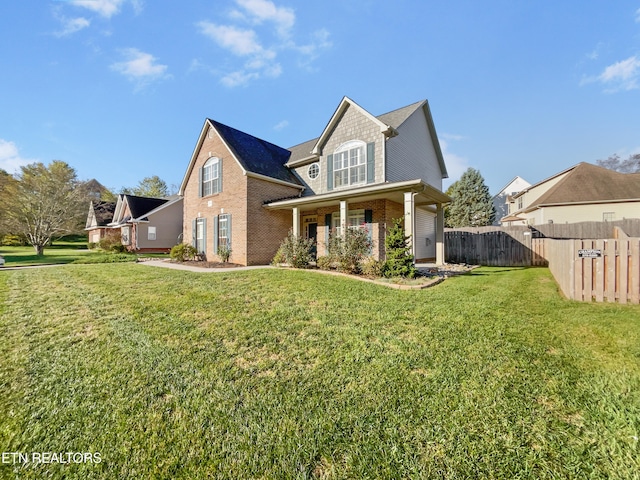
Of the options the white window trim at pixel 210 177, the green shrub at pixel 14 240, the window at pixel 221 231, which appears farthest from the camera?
the green shrub at pixel 14 240

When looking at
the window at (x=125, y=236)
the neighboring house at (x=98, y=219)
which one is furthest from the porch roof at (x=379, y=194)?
the neighboring house at (x=98, y=219)

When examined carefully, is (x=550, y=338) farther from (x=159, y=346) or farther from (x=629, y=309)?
(x=159, y=346)

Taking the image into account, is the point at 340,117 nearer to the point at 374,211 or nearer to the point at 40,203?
the point at 374,211

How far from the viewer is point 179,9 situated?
8266mm

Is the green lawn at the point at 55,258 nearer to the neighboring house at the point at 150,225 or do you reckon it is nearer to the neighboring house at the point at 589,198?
the neighboring house at the point at 150,225

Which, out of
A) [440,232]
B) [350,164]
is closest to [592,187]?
[440,232]

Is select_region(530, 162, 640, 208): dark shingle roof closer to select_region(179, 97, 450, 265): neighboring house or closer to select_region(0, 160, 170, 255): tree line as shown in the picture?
select_region(179, 97, 450, 265): neighboring house

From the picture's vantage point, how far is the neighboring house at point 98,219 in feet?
99.9

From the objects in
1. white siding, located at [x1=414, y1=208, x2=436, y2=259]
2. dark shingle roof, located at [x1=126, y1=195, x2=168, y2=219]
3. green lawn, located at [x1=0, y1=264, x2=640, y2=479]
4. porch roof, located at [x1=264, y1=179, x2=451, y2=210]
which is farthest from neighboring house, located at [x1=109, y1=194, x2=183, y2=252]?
green lawn, located at [x1=0, y1=264, x2=640, y2=479]

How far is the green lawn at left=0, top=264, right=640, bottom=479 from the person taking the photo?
1862 mm

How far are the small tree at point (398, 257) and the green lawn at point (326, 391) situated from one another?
3.20m

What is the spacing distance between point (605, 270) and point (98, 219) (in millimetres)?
40991

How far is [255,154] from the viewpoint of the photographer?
48.7 feet

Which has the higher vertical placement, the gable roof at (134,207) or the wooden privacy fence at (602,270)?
the gable roof at (134,207)
